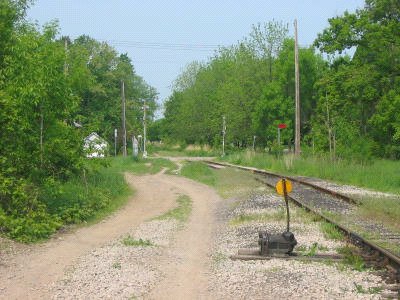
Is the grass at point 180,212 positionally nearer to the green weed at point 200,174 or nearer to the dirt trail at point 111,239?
the dirt trail at point 111,239

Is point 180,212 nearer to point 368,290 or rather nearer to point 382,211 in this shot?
point 382,211

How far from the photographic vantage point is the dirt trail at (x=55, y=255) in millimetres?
7602

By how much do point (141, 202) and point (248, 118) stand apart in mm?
40763

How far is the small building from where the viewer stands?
1511cm

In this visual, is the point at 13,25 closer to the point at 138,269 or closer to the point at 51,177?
the point at 51,177

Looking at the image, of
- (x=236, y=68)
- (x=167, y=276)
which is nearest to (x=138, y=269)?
(x=167, y=276)

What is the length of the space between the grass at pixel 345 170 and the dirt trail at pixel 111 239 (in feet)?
26.2

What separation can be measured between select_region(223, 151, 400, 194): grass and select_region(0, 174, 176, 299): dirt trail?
893cm

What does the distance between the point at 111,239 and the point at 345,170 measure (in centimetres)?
1703

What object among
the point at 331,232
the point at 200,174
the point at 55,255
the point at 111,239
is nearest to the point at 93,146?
the point at 111,239

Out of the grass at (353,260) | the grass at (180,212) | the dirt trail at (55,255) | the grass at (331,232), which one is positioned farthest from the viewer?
the grass at (180,212)

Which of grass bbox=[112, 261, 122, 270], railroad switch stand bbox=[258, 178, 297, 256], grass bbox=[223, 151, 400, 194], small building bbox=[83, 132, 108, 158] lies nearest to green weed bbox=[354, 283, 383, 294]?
railroad switch stand bbox=[258, 178, 297, 256]

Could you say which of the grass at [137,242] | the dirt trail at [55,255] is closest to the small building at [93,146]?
the dirt trail at [55,255]

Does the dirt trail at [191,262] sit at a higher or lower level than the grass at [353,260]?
lower
